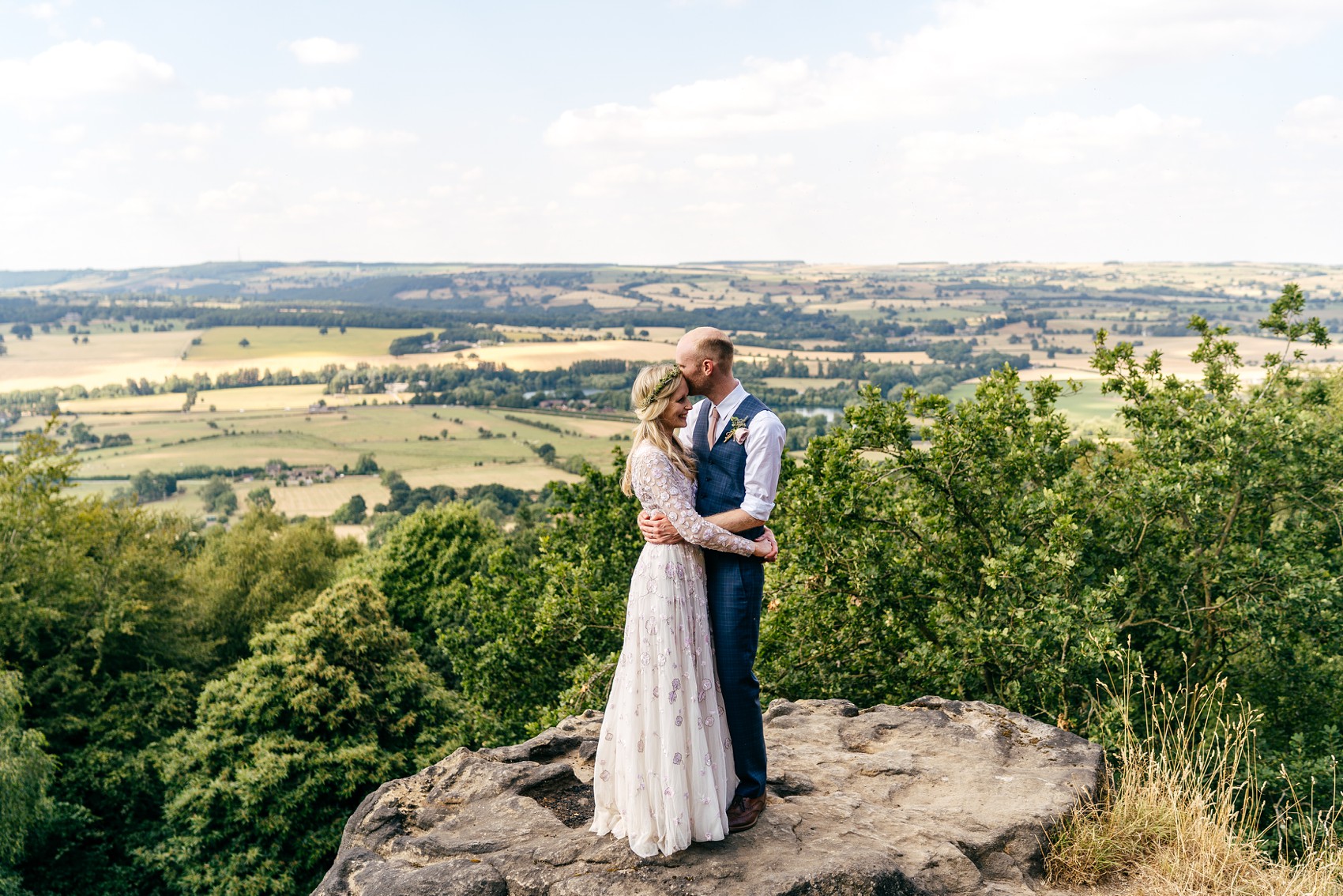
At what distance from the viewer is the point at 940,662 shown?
1314cm

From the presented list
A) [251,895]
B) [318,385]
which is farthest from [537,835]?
[318,385]

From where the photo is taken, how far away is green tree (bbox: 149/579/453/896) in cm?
2162

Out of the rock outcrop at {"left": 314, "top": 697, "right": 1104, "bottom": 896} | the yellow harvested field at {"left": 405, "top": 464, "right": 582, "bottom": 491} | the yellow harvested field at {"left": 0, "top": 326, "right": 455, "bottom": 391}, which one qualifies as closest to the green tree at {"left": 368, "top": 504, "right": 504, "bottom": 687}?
the rock outcrop at {"left": 314, "top": 697, "right": 1104, "bottom": 896}

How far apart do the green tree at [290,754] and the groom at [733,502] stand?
18.0 meters

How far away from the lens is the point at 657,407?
6.60 metres

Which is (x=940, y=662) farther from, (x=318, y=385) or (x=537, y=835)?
(x=318, y=385)

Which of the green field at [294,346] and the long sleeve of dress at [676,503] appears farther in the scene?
the green field at [294,346]

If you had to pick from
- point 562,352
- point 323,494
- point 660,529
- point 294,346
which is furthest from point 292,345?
point 660,529

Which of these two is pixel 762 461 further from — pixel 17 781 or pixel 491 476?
pixel 491 476

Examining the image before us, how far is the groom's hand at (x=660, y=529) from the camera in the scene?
264 inches

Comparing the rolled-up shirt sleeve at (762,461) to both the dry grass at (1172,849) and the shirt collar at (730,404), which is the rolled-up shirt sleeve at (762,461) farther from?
Result: the dry grass at (1172,849)

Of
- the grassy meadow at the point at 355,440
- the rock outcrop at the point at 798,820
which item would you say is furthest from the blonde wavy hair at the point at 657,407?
the grassy meadow at the point at 355,440

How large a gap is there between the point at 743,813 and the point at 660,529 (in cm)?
245

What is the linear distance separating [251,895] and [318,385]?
501 feet
